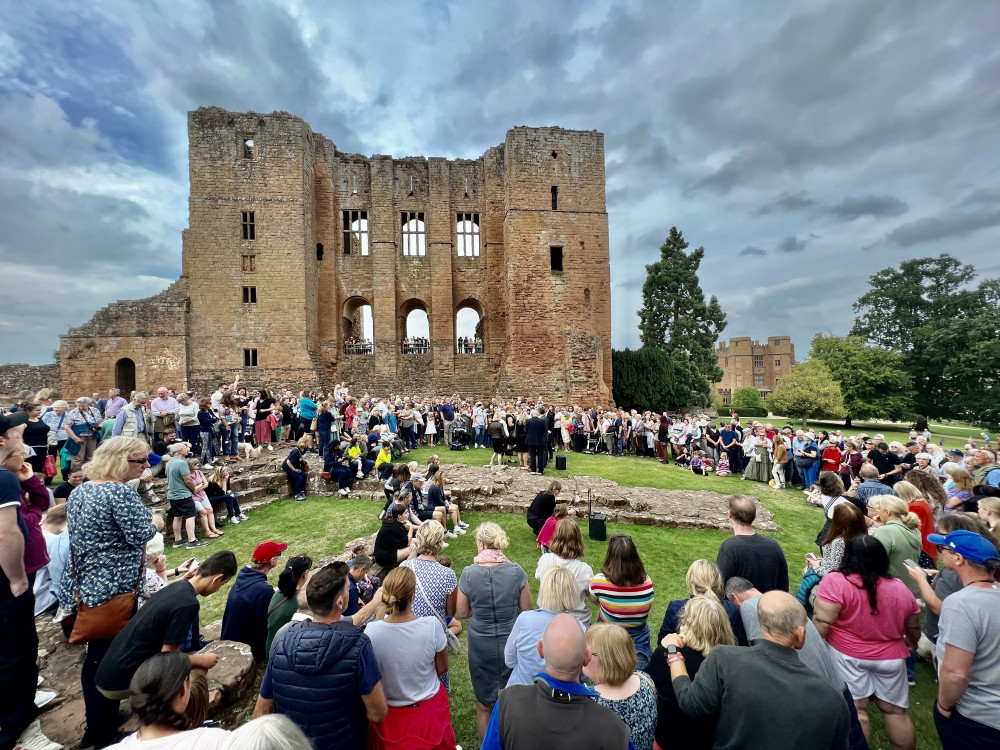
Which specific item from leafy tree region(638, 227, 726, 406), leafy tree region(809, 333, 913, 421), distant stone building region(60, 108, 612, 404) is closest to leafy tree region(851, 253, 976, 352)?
leafy tree region(809, 333, 913, 421)

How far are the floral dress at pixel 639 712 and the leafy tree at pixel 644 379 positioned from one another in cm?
2592

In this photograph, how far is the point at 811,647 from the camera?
7.97ft

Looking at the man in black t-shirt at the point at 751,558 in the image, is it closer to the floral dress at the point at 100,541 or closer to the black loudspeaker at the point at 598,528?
the black loudspeaker at the point at 598,528

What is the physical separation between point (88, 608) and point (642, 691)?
354 centimetres

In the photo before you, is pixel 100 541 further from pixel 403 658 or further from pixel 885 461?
pixel 885 461

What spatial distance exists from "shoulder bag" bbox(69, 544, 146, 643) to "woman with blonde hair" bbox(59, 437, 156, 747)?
30mm

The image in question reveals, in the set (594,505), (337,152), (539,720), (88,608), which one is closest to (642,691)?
(539,720)

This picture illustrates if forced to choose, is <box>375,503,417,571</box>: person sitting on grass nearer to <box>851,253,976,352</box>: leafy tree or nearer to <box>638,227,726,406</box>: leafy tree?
<box>638,227,726,406</box>: leafy tree

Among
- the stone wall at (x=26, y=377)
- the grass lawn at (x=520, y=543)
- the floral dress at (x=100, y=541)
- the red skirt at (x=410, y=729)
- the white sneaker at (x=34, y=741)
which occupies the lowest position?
the grass lawn at (x=520, y=543)

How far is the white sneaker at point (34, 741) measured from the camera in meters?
2.83

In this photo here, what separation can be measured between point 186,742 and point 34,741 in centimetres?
263

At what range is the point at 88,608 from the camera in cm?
280

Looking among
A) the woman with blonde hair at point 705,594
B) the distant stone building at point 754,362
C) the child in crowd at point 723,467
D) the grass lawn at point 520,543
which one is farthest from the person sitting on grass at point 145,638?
the distant stone building at point 754,362

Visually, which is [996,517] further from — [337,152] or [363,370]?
[337,152]
